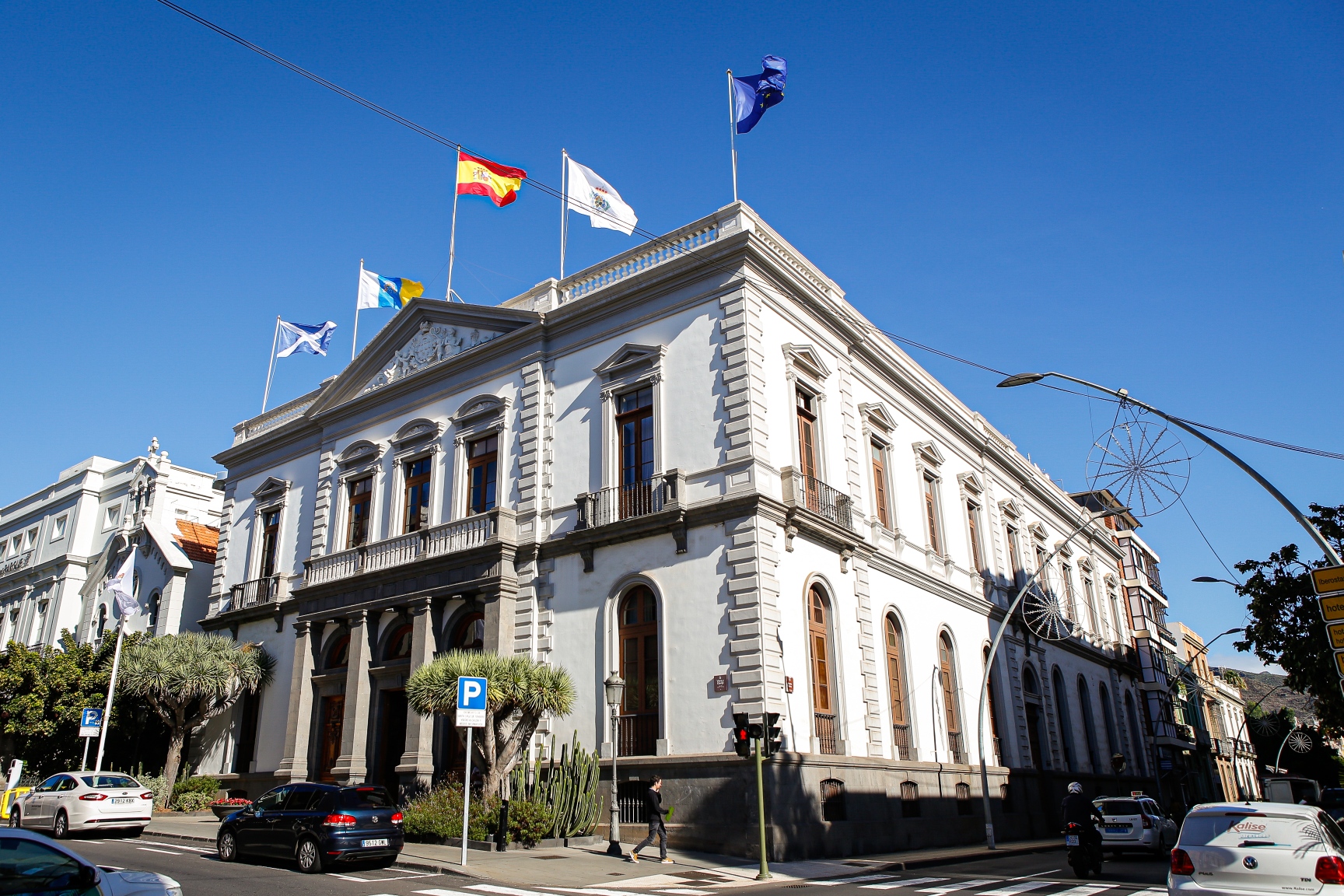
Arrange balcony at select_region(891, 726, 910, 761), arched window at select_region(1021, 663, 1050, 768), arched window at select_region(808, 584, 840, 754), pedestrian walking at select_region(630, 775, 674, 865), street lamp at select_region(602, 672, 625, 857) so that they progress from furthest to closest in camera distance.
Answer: arched window at select_region(1021, 663, 1050, 768) → balcony at select_region(891, 726, 910, 761) → arched window at select_region(808, 584, 840, 754) → street lamp at select_region(602, 672, 625, 857) → pedestrian walking at select_region(630, 775, 674, 865)

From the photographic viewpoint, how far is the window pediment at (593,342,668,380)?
2405 centimetres

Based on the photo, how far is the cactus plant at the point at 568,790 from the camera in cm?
2051

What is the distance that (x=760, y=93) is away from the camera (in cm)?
2398

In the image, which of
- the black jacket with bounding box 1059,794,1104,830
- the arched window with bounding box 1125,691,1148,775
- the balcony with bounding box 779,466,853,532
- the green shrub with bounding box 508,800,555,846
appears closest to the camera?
the black jacket with bounding box 1059,794,1104,830

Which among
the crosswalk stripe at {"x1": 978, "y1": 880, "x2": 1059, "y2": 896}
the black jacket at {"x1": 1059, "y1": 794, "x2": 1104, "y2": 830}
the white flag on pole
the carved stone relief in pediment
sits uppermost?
the white flag on pole

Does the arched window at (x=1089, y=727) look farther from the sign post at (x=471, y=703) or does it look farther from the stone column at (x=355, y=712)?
the sign post at (x=471, y=703)

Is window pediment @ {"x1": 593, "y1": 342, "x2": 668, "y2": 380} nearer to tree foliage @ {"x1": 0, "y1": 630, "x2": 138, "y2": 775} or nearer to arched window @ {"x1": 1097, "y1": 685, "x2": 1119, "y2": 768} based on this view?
tree foliage @ {"x1": 0, "y1": 630, "x2": 138, "y2": 775}

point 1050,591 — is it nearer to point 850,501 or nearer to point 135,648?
point 850,501

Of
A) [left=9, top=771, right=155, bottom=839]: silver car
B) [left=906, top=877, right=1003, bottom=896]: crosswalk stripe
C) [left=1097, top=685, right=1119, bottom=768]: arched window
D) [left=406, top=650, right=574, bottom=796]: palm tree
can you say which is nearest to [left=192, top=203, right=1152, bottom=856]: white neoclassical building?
[left=406, top=650, right=574, bottom=796]: palm tree

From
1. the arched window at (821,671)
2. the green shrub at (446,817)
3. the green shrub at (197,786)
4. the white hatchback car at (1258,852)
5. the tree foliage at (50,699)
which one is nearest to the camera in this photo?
the white hatchback car at (1258,852)

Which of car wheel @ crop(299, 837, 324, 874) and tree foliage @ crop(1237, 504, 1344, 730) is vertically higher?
tree foliage @ crop(1237, 504, 1344, 730)

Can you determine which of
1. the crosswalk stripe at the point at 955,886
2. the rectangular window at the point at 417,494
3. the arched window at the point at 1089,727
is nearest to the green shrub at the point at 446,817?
the crosswalk stripe at the point at 955,886

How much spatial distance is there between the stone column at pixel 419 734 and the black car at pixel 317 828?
636cm

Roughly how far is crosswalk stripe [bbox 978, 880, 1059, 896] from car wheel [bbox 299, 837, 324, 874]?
10.7 metres
